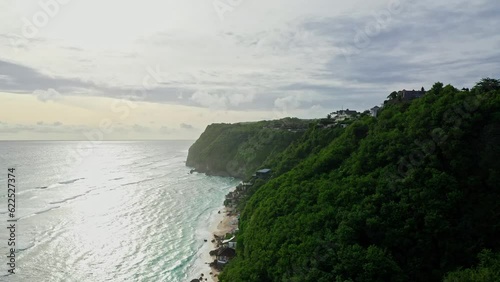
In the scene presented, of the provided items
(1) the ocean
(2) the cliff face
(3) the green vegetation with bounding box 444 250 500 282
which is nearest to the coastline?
(1) the ocean

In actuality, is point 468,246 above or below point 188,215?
above

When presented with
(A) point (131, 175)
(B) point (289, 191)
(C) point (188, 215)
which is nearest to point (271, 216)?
(B) point (289, 191)

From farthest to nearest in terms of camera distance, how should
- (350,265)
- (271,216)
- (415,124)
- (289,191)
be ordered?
(289,191) → (271,216) → (415,124) → (350,265)

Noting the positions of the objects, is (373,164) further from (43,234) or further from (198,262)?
(43,234)

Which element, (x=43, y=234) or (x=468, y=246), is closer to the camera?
(x=468, y=246)

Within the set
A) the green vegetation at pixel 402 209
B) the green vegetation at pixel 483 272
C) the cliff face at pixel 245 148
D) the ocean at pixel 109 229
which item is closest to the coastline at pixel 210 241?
the ocean at pixel 109 229

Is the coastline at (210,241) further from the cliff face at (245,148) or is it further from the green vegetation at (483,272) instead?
the cliff face at (245,148)
